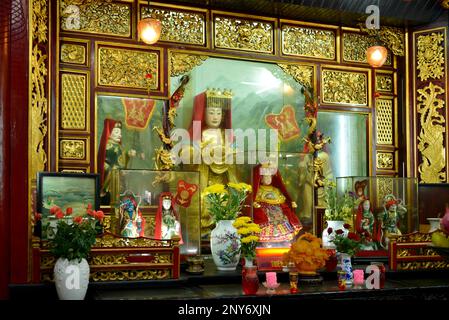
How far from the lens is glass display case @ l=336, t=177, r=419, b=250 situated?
7.18 m

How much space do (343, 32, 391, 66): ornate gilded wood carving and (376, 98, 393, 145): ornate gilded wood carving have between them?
25.3 inches

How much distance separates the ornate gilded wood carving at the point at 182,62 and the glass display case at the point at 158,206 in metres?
1.62

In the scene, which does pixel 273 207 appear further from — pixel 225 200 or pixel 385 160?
pixel 385 160

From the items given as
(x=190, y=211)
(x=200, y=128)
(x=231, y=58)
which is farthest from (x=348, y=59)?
(x=190, y=211)

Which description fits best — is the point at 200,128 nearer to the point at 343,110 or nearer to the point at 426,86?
the point at 343,110

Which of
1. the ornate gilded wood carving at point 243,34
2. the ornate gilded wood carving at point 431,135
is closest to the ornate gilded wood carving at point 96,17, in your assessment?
the ornate gilded wood carving at point 243,34

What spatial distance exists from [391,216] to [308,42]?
2.59 m

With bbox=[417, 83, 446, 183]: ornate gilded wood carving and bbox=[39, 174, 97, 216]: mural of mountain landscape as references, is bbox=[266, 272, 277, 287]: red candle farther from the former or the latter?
bbox=[417, 83, 446, 183]: ornate gilded wood carving

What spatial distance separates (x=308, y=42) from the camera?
335 inches

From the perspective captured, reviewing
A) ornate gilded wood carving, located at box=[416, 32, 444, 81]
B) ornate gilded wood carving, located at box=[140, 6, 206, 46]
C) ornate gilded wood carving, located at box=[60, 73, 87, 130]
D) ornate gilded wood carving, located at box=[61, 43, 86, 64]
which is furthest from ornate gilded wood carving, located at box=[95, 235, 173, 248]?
ornate gilded wood carving, located at box=[416, 32, 444, 81]

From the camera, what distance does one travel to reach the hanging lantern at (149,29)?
702 cm

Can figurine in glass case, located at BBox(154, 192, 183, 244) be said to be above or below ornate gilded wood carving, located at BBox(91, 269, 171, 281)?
above

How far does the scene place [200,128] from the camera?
801cm

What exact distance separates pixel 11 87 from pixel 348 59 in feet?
15.5
